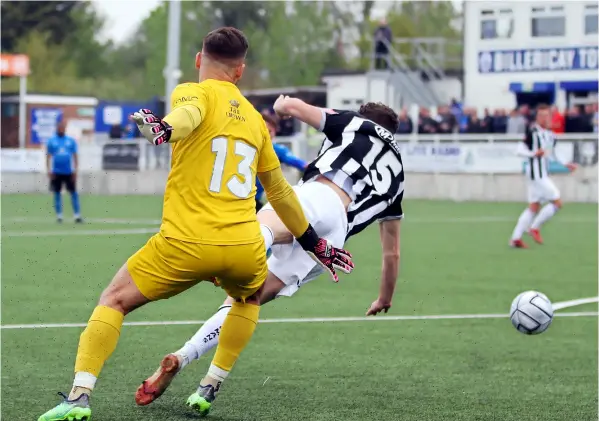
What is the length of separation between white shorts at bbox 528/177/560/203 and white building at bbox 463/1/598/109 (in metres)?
26.2

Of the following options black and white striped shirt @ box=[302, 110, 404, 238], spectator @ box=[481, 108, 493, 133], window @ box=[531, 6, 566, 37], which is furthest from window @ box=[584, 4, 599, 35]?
black and white striped shirt @ box=[302, 110, 404, 238]

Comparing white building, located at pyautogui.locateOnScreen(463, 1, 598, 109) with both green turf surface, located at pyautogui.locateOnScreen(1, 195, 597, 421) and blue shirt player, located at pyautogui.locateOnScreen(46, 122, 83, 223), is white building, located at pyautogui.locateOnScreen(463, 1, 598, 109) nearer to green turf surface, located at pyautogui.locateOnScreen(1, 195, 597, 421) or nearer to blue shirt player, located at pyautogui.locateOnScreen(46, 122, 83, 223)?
blue shirt player, located at pyautogui.locateOnScreen(46, 122, 83, 223)

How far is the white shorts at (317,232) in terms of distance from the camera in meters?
6.67

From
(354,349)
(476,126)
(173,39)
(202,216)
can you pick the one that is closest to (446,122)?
(476,126)

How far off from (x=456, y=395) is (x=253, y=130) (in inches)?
85.6

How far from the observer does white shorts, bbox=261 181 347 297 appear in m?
6.67

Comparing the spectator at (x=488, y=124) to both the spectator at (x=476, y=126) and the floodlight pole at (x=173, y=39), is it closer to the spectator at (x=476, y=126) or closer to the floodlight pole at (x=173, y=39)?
the spectator at (x=476, y=126)

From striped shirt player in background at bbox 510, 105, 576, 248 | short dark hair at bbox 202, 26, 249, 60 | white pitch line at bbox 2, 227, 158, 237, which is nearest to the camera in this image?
short dark hair at bbox 202, 26, 249, 60

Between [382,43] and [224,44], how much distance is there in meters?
40.5

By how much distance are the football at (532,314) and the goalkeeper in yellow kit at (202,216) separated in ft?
9.39

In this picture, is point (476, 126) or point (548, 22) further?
point (548, 22)

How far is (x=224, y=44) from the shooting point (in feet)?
18.3

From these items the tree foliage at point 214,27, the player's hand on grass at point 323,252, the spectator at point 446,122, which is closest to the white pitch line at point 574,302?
the player's hand on grass at point 323,252

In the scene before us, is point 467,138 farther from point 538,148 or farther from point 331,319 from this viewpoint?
point 331,319
